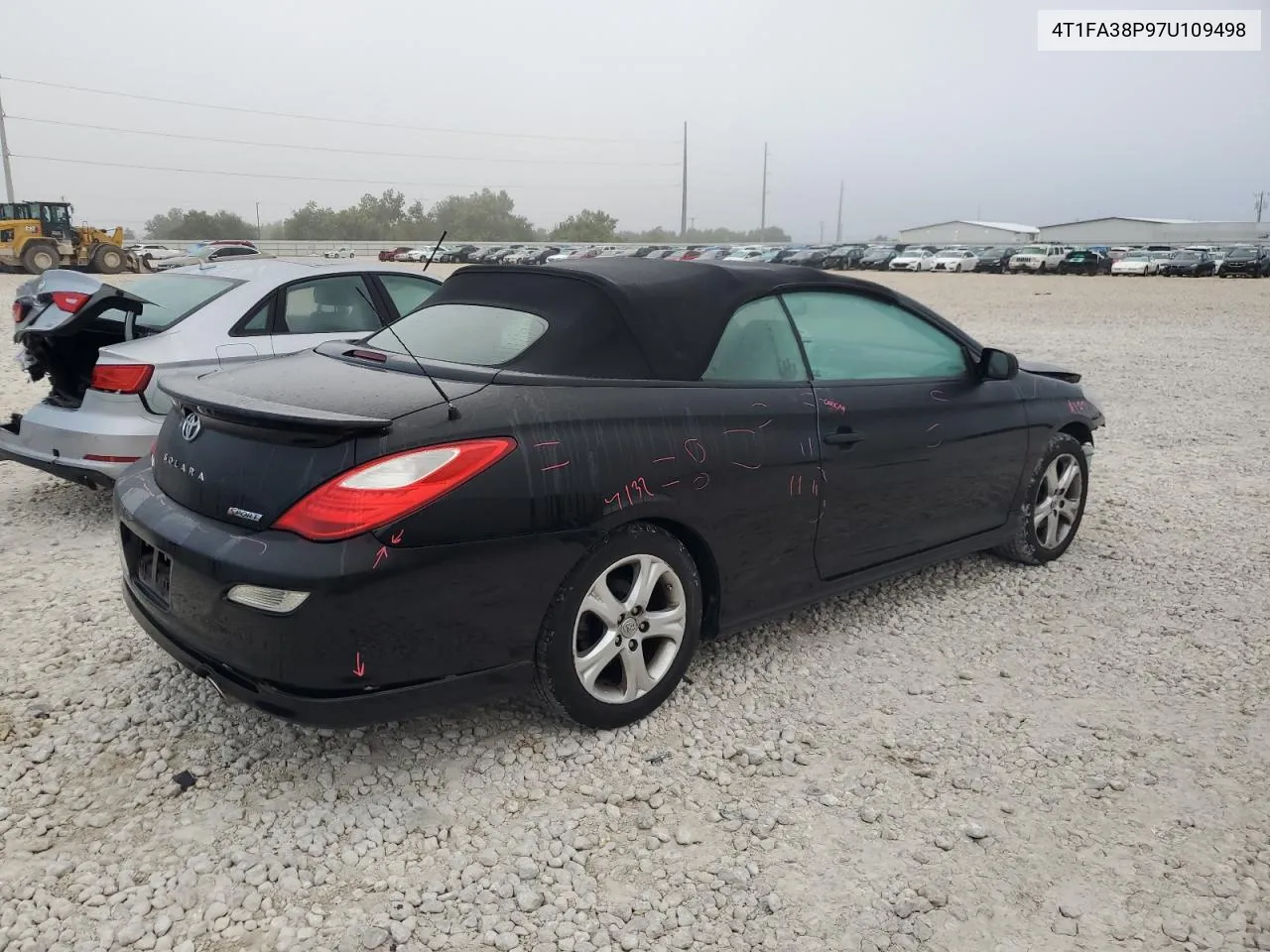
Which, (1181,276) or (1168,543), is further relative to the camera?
(1181,276)

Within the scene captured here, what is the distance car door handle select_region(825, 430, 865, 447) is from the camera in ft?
11.8

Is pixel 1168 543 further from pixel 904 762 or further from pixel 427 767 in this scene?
pixel 427 767

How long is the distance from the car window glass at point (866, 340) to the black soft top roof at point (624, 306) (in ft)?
0.69

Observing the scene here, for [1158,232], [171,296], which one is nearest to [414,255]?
[171,296]

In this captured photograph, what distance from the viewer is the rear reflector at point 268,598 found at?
8.19ft

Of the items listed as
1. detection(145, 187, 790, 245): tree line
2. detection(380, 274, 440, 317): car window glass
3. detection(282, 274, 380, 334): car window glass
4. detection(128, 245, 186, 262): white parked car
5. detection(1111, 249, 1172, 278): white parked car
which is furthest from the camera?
detection(145, 187, 790, 245): tree line

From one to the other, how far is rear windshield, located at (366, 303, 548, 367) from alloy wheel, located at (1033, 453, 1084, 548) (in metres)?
2.86

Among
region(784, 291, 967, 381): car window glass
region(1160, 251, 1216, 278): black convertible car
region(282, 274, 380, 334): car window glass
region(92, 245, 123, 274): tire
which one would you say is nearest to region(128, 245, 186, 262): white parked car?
region(92, 245, 123, 274): tire

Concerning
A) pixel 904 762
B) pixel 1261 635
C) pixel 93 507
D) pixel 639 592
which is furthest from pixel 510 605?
pixel 93 507

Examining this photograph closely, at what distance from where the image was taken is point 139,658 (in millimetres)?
3656

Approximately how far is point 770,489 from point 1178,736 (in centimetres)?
160

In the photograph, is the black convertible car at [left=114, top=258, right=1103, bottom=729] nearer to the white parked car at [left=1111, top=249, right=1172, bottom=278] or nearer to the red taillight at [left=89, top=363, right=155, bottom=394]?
the red taillight at [left=89, top=363, right=155, bottom=394]

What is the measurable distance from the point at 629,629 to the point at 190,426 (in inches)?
59.8

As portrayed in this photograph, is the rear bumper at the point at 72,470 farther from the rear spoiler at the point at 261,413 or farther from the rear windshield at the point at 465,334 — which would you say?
the rear spoiler at the point at 261,413
